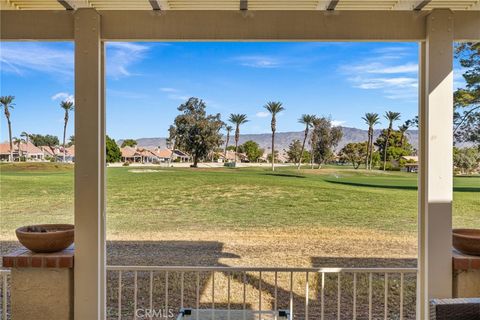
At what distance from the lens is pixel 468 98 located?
577 centimetres

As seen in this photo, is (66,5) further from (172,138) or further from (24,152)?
(172,138)

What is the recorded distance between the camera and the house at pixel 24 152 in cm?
575

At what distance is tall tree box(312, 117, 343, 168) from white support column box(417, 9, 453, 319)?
4170mm

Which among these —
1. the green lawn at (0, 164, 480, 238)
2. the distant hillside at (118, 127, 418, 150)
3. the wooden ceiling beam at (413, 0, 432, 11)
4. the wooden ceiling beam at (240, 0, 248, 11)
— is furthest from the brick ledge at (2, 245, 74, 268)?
the distant hillside at (118, 127, 418, 150)

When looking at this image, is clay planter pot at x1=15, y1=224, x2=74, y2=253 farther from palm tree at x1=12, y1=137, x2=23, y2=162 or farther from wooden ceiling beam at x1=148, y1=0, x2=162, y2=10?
palm tree at x1=12, y1=137, x2=23, y2=162

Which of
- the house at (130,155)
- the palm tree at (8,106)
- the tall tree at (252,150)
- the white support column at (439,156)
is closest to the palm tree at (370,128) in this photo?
A: the tall tree at (252,150)

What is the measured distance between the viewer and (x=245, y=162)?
6.74 meters

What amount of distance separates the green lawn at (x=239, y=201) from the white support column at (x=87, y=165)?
431 cm

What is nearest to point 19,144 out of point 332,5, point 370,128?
point 332,5

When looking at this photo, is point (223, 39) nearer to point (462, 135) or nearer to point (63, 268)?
point (63, 268)

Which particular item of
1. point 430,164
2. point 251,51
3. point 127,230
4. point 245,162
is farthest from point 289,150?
point 430,164

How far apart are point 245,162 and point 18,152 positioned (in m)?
3.73

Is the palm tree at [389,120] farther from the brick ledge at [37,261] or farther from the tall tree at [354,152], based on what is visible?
the brick ledge at [37,261]

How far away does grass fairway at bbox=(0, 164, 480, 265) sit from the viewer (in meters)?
6.50
